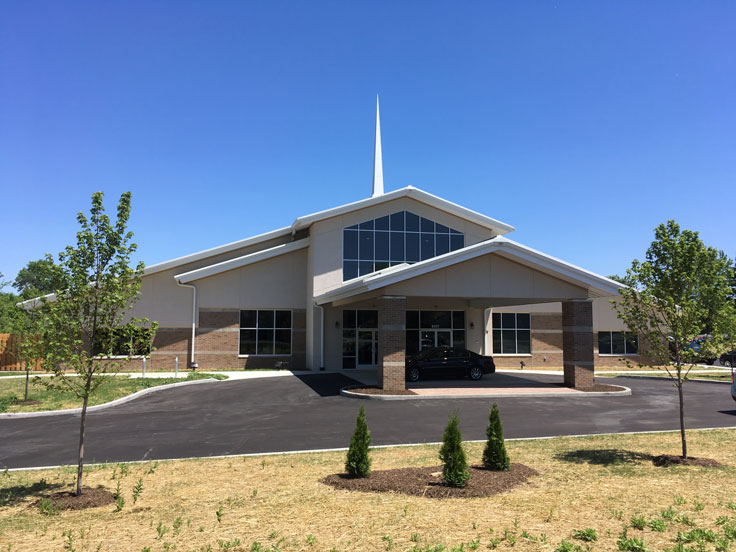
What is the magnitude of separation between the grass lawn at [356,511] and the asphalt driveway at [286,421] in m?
1.60

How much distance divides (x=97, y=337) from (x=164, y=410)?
26.7ft

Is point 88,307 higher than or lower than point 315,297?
lower

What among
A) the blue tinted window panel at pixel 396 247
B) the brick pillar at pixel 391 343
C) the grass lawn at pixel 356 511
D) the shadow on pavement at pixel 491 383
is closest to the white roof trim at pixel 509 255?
the brick pillar at pixel 391 343

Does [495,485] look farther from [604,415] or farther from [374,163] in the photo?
[374,163]

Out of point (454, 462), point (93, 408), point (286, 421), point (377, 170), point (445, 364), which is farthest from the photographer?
point (377, 170)

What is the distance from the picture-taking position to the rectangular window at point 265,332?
2761cm

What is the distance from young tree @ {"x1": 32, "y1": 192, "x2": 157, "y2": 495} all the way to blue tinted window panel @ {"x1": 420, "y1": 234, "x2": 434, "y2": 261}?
21006 mm

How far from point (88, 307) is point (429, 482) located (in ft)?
18.0

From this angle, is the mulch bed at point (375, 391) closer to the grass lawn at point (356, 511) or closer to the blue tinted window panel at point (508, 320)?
the grass lawn at point (356, 511)

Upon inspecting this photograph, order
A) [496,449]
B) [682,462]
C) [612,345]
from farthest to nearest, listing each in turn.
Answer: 1. [612,345]
2. [682,462]
3. [496,449]

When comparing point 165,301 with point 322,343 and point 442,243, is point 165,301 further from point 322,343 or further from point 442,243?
point 442,243

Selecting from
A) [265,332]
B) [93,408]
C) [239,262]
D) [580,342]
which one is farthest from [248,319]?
[580,342]

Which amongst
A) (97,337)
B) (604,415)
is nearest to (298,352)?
(604,415)

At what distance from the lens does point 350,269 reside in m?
26.9
